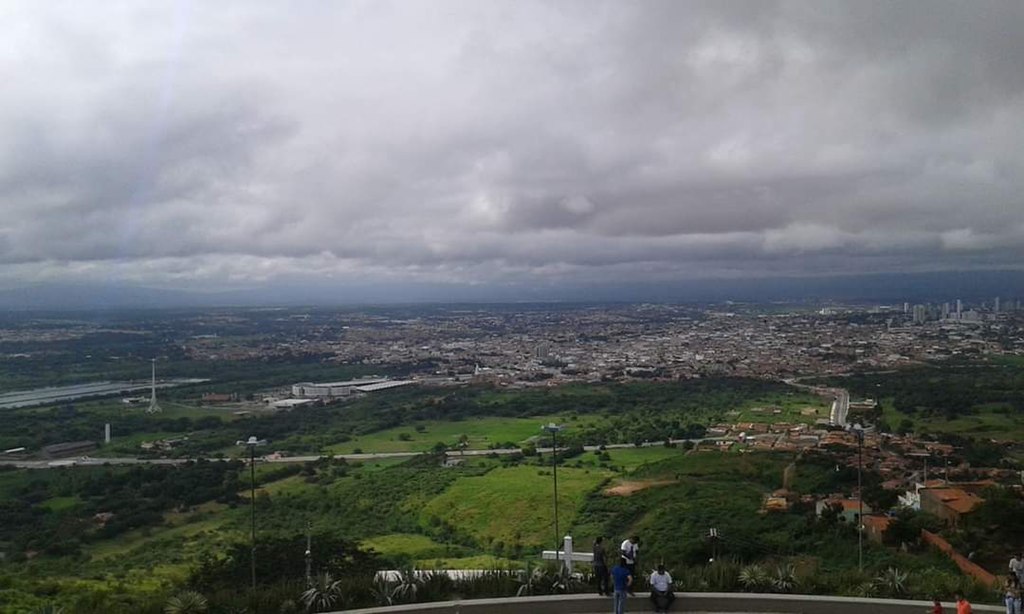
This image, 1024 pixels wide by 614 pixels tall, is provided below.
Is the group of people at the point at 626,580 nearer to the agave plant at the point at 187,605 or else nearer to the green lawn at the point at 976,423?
the agave plant at the point at 187,605

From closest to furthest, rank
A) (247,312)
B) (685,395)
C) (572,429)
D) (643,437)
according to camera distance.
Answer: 1. (643,437)
2. (572,429)
3. (685,395)
4. (247,312)

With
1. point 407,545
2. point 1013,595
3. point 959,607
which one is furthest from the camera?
point 407,545

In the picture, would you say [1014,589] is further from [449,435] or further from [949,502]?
[449,435]

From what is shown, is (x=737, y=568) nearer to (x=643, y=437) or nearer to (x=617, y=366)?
(x=643, y=437)

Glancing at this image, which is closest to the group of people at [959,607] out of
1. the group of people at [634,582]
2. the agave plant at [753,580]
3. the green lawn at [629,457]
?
the group of people at [634,582]

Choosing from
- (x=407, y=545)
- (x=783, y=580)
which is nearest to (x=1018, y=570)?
(x=783, y=580)

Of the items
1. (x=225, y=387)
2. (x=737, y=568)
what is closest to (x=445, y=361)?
(x=225, y=387)
